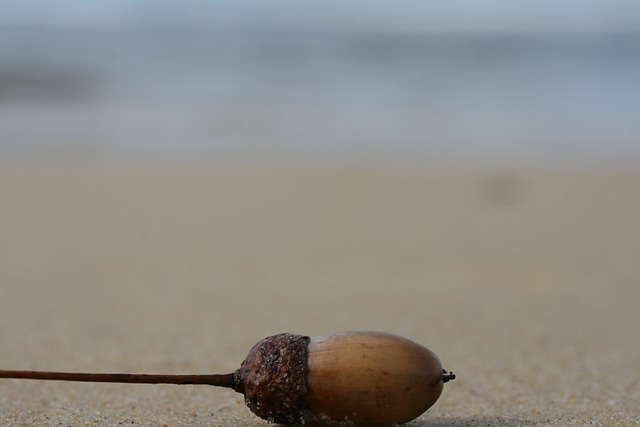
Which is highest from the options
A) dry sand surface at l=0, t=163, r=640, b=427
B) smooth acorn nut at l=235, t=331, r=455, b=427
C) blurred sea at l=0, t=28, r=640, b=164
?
blurred sea at l=0, t=28, r=640, b=164

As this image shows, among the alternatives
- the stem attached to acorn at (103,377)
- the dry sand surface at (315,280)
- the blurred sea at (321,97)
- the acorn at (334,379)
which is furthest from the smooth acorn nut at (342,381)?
the blurred sea at (321,97)

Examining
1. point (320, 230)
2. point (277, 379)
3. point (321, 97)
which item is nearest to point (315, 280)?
point (320, 230)

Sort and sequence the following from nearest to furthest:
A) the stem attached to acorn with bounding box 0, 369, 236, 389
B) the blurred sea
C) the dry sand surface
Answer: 1. the stem attached to acorn with bounding box 0, 369, 236, 389
2. the dry sand surface
3. the blurred sea

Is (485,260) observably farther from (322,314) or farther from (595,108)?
(595,108)

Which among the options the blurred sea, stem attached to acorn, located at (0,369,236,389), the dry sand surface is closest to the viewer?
stem attached to acorn, located at (0,369,236,389)

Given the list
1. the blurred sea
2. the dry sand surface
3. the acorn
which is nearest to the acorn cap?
the acorn

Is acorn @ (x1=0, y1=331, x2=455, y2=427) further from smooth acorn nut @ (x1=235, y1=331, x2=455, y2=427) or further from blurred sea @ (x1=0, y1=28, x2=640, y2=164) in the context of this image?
blurred sea @ (x1=0, y1=28, x2=640, y2=164)
